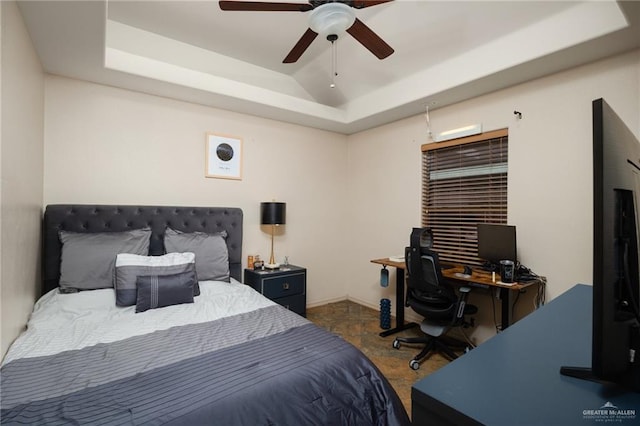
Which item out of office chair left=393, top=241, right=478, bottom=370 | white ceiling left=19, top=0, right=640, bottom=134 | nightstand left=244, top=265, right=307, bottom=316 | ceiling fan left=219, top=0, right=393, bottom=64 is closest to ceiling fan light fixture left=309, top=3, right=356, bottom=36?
ceiling fan left=219, top=0, right=393, bottom=64

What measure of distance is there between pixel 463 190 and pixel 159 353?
3021 mm

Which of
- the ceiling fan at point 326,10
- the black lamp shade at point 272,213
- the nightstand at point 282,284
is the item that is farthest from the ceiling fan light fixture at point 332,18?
the nightstand at point 282,284

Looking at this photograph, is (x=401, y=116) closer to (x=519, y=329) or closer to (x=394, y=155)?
(x=394, y=155)

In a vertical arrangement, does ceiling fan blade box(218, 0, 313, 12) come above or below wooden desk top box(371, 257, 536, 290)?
above

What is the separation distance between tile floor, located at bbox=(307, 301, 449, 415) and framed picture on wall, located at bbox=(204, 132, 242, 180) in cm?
206

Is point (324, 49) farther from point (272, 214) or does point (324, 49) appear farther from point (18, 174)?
point (18, 174)

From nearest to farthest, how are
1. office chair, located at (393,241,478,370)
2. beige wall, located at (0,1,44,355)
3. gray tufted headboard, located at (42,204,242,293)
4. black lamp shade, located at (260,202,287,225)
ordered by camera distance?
1. beige wall, located at (0,1,44,355)
2. gray tufted headboard, located at (42,204,242,293)
3. office chair, located at (393,241,478,370)
4. black lamp shade, located at (260,202,287,225)

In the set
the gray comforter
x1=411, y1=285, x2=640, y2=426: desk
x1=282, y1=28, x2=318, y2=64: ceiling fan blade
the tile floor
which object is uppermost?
x1=282, y1=28, x2=318, y2=64: ceiling fan blade

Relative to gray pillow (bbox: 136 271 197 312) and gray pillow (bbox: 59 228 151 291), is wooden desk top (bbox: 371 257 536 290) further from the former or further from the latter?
gray pillow (bbox: 59 228 151 291)

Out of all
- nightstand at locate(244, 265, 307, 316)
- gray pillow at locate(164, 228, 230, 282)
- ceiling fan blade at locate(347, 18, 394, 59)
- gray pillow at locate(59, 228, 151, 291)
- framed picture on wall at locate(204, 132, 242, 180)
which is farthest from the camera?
framed picture on wall at locate(204, 132, 242, 180)

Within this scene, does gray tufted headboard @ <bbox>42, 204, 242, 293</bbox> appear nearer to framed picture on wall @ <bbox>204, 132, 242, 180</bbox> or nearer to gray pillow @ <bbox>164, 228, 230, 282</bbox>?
gray pillow @ <bbox>164, 228, 230, 282</bbox>

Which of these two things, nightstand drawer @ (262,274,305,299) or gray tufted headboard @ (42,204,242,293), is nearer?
gray tufted headboard @ (42,204,242,293)

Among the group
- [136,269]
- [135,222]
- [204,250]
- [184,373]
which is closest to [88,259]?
[136,269]

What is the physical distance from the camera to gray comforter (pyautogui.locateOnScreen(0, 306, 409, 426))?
1106mm
